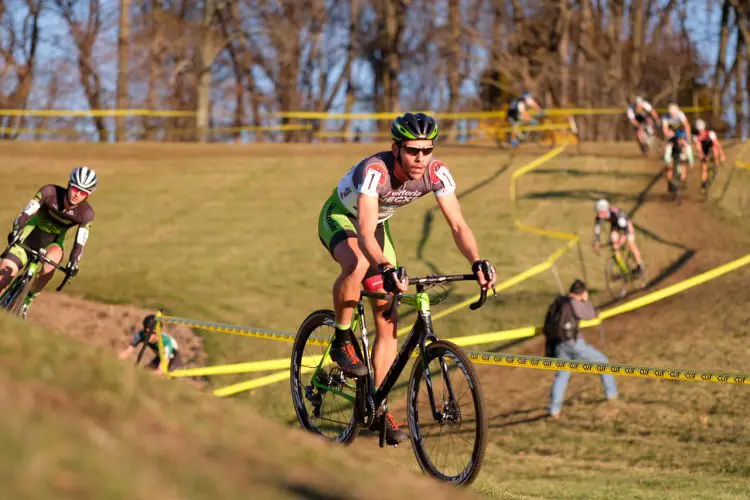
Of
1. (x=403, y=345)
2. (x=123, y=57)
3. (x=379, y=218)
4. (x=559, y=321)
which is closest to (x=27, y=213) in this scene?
(x=379, y=218)

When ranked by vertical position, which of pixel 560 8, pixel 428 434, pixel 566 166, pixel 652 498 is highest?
pixel 560 8

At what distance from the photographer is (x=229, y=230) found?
24750 millimetres

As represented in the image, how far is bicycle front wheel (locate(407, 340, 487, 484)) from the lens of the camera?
18.2ft

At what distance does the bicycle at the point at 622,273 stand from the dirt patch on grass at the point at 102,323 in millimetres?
7836

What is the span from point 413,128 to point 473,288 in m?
14.1

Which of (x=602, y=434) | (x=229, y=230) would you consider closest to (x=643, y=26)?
(x=229, y=230)

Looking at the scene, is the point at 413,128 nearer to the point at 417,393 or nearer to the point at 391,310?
the point at 391,310

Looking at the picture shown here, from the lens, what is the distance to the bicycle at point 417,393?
567 cm

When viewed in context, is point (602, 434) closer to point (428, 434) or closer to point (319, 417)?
point (319, 417)

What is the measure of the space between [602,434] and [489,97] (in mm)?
43980

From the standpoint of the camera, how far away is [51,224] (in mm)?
11117

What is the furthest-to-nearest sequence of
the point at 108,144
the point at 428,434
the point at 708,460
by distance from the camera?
the point at 108,144
the point at 708,460
the point at 428,434

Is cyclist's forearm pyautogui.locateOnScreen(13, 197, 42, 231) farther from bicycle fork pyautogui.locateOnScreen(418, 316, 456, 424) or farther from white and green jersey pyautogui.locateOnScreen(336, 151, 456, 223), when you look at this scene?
bicycle fork pyautogui.locateOnScreen(418, 316, 456, 424)

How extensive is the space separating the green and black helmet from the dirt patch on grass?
384 inches
